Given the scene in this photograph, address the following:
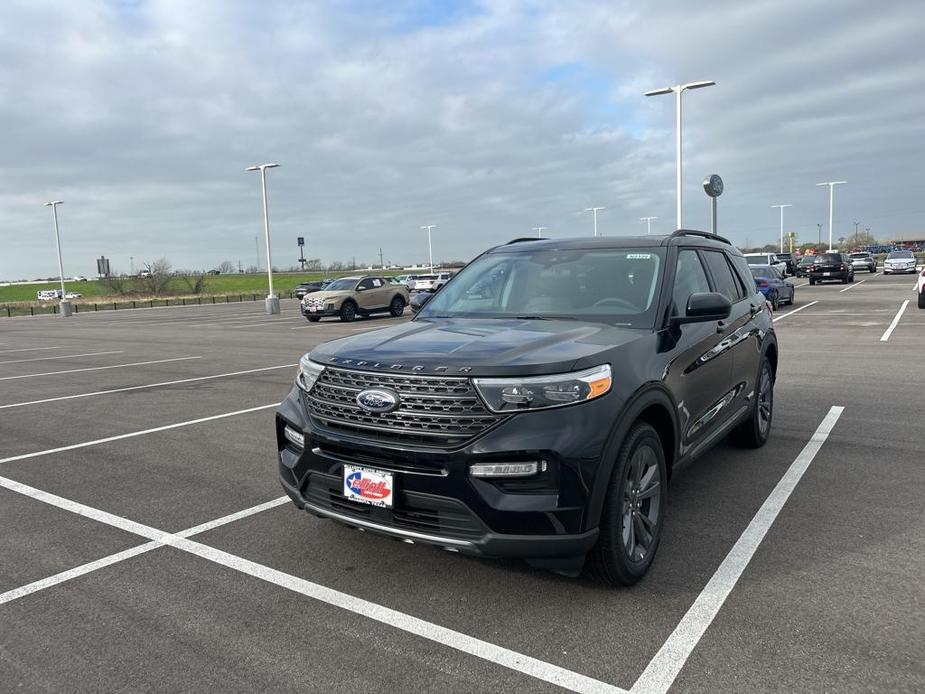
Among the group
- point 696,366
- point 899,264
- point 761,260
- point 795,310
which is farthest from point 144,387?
point 899,264

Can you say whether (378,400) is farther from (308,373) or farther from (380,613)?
(380,613)

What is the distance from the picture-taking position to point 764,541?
4000mm

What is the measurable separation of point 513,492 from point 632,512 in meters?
0.79

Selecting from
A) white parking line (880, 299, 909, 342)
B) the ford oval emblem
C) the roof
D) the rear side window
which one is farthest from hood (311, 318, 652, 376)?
white parking line (880, 299, 909, 342)

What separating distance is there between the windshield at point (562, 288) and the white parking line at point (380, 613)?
6.19 ft

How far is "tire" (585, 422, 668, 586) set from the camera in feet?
10.5

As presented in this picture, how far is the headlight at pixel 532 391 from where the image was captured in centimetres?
306

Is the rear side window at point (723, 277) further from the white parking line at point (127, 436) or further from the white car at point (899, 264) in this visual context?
the white car at point (899, 264)

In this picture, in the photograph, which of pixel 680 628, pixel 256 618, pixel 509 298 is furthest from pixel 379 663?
pixel 509 298

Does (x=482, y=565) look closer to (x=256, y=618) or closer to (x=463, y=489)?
(x=463, y=489)

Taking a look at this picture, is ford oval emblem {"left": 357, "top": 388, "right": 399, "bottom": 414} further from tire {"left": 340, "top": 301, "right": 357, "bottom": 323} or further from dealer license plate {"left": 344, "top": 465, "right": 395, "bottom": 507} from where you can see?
tire {"left": 340, "top": 301, "right": 357, "bottom": 323}

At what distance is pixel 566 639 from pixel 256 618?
143cm

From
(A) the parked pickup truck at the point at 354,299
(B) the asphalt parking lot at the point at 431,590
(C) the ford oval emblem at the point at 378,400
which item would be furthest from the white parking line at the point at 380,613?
(A) the parked pickup truck at the point at 354,299

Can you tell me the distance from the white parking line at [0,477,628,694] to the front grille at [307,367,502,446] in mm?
823
